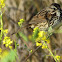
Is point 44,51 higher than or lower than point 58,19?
lower

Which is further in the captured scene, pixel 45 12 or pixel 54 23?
pixel 45 12

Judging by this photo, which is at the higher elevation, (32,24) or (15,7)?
(15,7)

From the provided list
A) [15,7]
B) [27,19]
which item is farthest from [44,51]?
[15,7]

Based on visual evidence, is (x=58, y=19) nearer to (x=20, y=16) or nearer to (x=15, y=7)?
(x=20, y=16)

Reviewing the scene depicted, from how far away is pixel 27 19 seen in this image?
334 centimetres

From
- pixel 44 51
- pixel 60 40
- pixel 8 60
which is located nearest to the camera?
pixel 8 60

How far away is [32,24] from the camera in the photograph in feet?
5.52

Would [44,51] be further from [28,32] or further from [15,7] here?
[15,7]

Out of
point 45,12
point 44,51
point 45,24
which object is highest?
point 45,12

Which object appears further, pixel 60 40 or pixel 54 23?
pixel 60 40

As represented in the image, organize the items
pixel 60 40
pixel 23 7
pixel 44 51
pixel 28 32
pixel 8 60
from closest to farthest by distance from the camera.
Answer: pixel 8 60 → pixel 44 51 → pixel 60 40 → pixel 28 32 → pixel 23 7

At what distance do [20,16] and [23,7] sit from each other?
0.28m

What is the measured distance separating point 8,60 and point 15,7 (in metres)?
3.18

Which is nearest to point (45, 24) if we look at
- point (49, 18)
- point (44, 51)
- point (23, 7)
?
point (49, 18)
